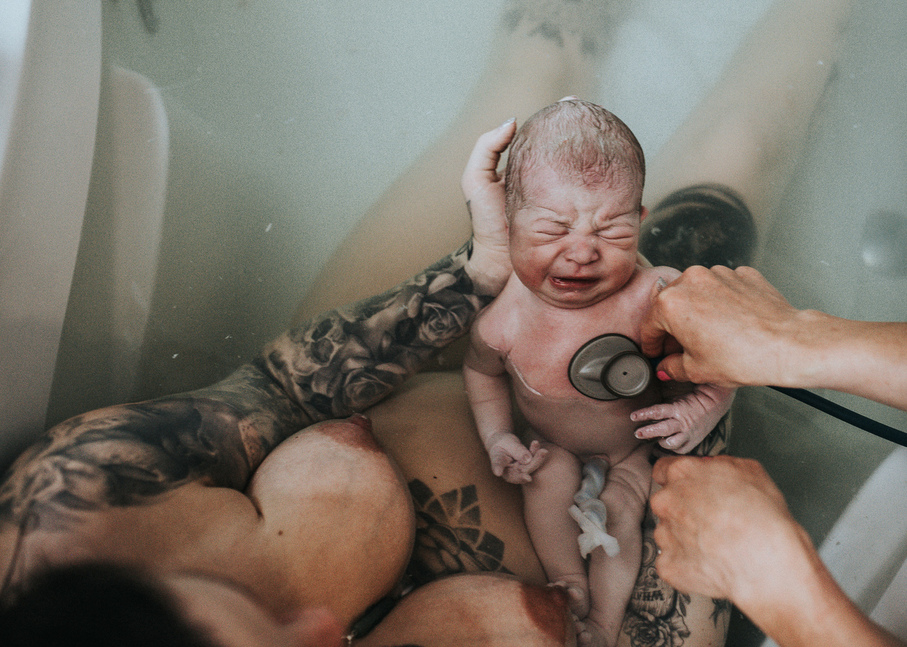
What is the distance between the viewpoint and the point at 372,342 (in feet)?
3.74

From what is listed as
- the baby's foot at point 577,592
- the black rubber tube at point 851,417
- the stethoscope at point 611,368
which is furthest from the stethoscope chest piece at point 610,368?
the baby's foot at point 577,592

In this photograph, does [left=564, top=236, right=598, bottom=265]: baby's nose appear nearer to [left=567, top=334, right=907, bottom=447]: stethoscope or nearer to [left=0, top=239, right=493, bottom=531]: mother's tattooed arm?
[left=567, top=334, right=907, bottom=447]: stethoscope

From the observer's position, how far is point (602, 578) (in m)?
1.04

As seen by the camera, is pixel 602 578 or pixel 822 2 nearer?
pixel 602 578

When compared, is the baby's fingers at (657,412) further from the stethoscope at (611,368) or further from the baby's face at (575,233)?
the baby's face at (575,233)

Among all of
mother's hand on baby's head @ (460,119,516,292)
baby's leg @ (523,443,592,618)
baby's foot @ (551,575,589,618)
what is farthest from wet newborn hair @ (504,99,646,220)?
baby's foot @ (551,575,589,618)

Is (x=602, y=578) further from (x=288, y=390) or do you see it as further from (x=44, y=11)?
(x=44, y=11)

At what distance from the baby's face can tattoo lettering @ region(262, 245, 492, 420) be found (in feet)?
0.74

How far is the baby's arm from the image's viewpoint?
3.54 ft

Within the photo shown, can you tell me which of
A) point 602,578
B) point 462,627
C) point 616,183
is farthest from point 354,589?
point 616,183

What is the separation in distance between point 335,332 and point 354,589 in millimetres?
498

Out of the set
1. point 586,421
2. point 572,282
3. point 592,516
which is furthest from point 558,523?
point 572,282

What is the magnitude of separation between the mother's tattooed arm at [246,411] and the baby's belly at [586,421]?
0.74 feet

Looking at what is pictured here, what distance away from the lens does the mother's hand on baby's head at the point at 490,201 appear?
110 cm
